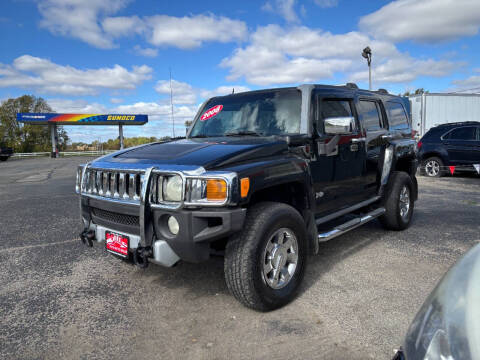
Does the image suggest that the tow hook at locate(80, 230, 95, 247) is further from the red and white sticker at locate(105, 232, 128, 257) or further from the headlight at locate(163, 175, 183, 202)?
the headlight at locate(163, 175, 183, 202)

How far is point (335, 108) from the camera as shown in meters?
4.02

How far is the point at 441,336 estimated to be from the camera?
1.12m

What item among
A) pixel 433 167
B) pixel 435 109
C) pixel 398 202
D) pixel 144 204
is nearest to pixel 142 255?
pixel 144 204

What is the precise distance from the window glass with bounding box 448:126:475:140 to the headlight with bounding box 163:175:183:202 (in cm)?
1041

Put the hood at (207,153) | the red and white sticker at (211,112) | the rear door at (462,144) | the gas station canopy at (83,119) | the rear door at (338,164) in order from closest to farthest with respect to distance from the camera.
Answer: the hood at (207,153), the rear door at (338,164), the red and white sticker at (211,112), the rear door at (462,144), the gas station canopy at (83,119)

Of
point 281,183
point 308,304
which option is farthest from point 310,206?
point 308,304

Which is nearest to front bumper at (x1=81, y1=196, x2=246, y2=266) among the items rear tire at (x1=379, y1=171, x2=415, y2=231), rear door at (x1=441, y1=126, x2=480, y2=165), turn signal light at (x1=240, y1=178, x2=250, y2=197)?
turn signal light at (x1=240, y1=178, x2=250, y2=197)

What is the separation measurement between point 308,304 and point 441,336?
2011 millimetres

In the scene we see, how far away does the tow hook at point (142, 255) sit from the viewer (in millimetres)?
2696

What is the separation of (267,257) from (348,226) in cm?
137

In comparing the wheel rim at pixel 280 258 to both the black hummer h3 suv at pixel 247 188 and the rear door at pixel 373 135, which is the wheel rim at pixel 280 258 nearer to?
the black hummer h3 suv at pixel 247 188

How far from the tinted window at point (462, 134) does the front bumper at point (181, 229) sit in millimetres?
10175

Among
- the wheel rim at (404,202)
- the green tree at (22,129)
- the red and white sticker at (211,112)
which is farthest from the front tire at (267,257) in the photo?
the green tree at (22,129)

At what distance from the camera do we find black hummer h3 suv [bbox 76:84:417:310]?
8.59 ft
